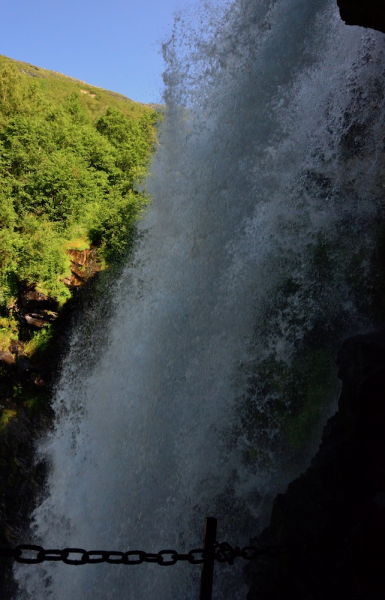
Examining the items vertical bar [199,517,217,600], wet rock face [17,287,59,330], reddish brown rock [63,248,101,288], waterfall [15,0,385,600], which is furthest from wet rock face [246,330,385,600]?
reddish brown rock [63,248,101,288]

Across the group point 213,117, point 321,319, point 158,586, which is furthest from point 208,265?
point 158,586

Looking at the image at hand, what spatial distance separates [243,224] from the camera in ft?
27.6

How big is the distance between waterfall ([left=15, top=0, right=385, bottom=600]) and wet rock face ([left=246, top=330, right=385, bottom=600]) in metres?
1.32

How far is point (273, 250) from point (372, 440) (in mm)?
3818

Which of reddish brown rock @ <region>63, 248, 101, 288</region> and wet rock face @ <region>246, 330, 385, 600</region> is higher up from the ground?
reddish brown rock @ <region>63, 248, 101, 288</region>

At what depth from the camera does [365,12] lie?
16.2ft

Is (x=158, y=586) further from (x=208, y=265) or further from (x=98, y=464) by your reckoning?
(x=208, y=265)

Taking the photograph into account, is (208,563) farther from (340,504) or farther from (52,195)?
(52,195)

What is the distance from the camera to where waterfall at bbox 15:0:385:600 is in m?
6.93

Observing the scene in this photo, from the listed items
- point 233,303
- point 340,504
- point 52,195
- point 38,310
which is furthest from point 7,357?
point 340,504

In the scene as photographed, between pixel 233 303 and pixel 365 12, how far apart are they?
4721 millimetres

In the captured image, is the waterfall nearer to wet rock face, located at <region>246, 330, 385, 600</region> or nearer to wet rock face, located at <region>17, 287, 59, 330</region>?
wet rock face, located at <region>246, 330, 385, 600</region>

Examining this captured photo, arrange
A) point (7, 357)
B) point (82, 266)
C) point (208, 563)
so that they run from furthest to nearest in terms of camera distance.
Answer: point (82, 266)
point (7, 357)
point (208, 563)

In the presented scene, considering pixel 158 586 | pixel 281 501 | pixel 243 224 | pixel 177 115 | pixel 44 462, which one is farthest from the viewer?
pixel 44 462
